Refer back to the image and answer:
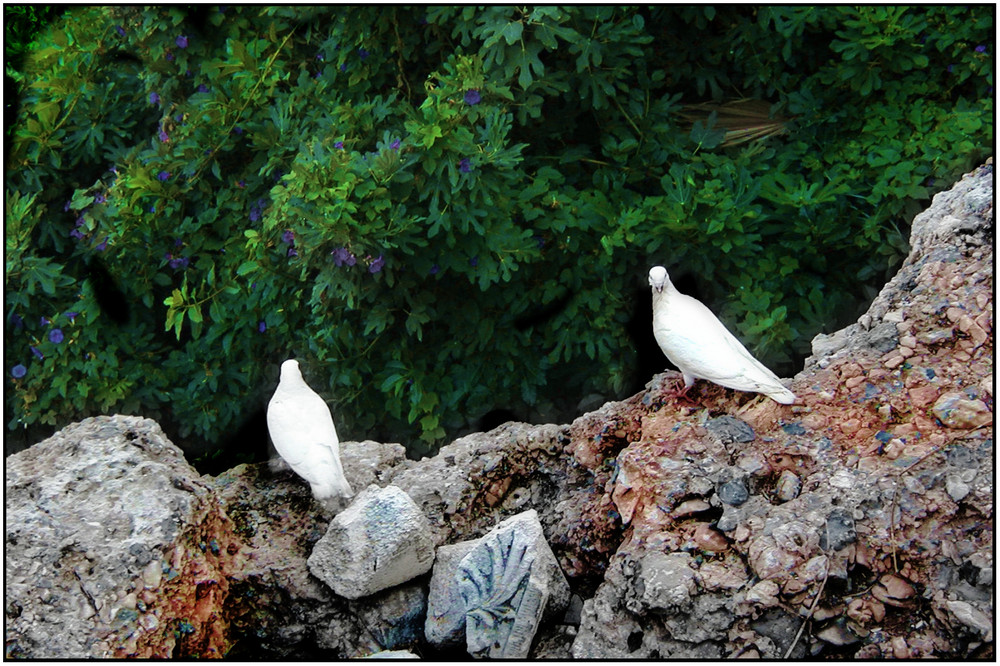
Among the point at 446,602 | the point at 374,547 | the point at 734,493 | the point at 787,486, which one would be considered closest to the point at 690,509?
the point at 734,493

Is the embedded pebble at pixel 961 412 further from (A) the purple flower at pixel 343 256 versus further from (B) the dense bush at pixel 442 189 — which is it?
(A) the purple flower at pixel 343 256

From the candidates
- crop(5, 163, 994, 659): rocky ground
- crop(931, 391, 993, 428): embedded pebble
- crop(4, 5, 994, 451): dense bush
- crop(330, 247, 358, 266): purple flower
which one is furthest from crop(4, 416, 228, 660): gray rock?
crop(931, 391, 993, 428): embedded pebble

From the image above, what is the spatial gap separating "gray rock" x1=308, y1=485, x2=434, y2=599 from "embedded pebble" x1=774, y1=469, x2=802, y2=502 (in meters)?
1.07

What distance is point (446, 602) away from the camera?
10.2 feet

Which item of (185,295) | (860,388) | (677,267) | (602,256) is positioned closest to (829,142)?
(677,267)

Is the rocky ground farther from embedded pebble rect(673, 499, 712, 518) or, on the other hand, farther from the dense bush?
the dense bush

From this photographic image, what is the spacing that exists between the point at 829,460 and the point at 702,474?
360mm

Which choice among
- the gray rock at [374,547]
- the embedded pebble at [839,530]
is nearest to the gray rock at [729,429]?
the embedded pebble at [839,530]

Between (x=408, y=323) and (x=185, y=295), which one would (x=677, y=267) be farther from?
(x=185, y=295)

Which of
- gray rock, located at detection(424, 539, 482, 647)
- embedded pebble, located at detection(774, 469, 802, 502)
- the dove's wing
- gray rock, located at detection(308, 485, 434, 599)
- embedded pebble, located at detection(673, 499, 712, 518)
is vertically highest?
the dove's wing

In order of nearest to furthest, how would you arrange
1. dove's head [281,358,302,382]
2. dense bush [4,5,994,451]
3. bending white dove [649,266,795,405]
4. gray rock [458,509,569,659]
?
gray rock [458,509,569,659], bending white dove [649,266,795,405], dove's head [281,358,302,382], dense bush [4,5,994,451]

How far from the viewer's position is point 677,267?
177 inches

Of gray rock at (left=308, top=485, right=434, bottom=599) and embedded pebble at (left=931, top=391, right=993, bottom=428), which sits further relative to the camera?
gray rock at (left=308, top=485, right=434, bottom=599)

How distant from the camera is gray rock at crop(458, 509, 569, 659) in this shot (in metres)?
2.99
